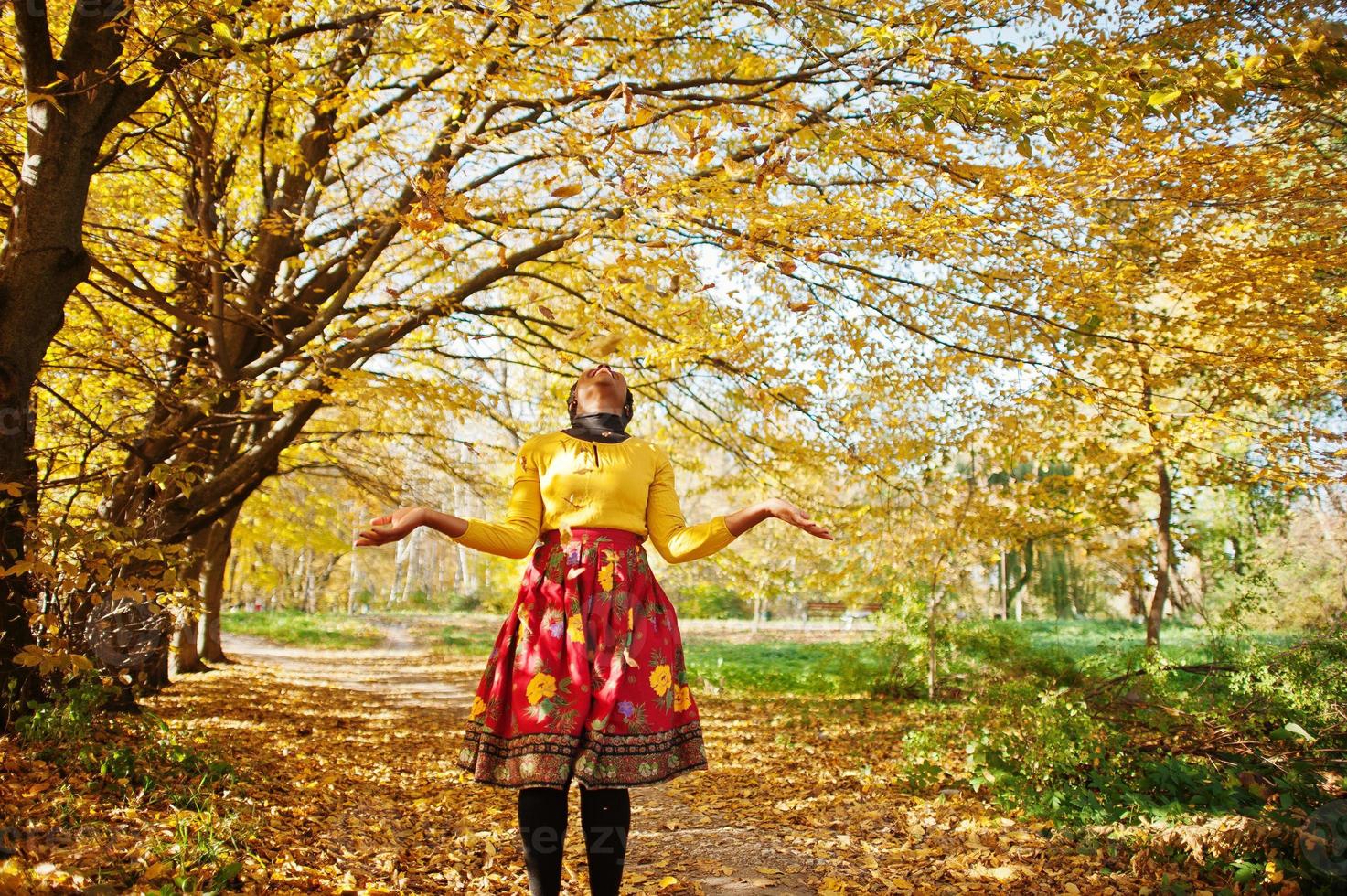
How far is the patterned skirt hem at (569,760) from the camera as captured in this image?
7.28ft

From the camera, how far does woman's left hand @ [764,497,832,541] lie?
2223 millimetres

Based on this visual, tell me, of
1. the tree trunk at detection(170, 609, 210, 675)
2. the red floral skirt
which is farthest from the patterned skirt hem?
the tree trunk at detection(170, 609, 210, 675)

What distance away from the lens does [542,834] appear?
225 cm

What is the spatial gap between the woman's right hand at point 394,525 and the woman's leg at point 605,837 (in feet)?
2.99

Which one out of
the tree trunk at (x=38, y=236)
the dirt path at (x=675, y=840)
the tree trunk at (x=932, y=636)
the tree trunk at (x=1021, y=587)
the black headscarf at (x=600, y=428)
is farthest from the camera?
the tree trunk at (x=1021, y=587)

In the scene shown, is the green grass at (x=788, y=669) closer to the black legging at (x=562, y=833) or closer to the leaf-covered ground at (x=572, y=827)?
the leaf-covered ground at (x=572, y=827)

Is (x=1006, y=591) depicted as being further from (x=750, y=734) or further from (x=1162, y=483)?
(x=750, y=734)

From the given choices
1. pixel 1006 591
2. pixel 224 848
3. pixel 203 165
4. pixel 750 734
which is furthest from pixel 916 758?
pixel 1006 591

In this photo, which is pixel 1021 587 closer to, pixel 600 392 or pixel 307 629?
pixel 307 629

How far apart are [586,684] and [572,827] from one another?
7.58 ft

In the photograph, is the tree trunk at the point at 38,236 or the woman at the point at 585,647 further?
the tree trunk at the point at 38,236

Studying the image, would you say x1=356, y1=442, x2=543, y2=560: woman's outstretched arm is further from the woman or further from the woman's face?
the woman's face

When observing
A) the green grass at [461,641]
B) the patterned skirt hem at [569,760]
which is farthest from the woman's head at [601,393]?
the green grass at [461,641]

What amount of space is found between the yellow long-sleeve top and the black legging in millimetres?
708
